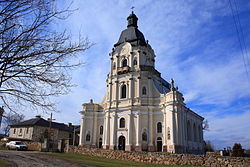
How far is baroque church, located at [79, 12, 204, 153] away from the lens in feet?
109

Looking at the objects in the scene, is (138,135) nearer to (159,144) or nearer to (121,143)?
(159,144)

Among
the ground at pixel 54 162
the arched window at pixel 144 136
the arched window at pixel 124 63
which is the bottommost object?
the ground at pixel 54 162

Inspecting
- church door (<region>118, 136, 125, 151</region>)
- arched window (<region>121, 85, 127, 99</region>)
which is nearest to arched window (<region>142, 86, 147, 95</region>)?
arched window (<region>121, 85, 127, 99</region>)

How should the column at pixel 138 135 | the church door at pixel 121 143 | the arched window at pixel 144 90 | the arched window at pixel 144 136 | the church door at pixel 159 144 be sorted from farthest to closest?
the arched window at pixel 144 90 → the church door at pixel 121 143 → the arched window at pixel 144 136 → the church door at pixel 159 144 → the column at pixel 138 135

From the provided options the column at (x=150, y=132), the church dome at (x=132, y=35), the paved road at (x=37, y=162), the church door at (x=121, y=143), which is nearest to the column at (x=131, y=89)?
the column at (x=150, y=132)

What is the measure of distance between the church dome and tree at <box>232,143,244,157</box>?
23479 millimetres

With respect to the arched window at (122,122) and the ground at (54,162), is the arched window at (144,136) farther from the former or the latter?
the ground at (54,162)

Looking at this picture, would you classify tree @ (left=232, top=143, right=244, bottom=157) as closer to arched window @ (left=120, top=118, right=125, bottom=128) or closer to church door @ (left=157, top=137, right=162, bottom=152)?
church door @ (left=157, top=137, right=162, bottom=152)

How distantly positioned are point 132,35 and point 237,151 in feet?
88.8

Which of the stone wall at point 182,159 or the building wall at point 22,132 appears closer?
the stone wall at point 182,159

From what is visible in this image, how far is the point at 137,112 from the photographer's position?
35156 millimetres

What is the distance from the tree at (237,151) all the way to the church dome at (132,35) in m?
23.5

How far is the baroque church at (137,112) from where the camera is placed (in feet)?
109

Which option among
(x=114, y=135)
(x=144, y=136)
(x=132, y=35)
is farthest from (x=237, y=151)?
(x=132, y=35)
